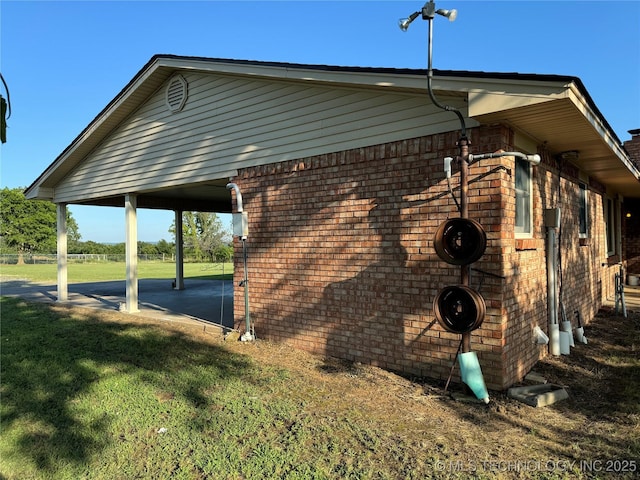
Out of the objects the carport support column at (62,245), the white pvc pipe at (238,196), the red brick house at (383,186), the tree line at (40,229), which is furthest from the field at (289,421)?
the tree line at (40,229)

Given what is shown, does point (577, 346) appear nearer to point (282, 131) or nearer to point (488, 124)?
point (488, 124)

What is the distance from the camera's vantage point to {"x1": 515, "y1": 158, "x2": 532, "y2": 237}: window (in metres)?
5.22

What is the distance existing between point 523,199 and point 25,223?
2431 inches

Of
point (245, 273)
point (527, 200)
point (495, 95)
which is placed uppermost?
point (495, 95)

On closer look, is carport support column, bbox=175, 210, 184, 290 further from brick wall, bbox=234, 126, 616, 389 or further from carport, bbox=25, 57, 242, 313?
brick wall, bbox=234, 126, 616, 389

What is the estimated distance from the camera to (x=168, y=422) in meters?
3.87

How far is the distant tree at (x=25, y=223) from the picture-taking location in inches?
1992

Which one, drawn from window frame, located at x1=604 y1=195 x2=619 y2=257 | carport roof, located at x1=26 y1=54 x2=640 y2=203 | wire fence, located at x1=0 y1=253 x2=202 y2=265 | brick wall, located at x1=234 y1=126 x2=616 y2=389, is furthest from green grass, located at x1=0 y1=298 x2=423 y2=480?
wire fence, located at x1=0 y1=253 x2=202 y2=265

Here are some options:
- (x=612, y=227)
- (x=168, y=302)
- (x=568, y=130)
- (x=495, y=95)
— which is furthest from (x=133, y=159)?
(x=612, y=227)

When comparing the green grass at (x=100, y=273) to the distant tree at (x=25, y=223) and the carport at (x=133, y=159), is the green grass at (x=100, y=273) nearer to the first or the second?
the carport at (x=133, y=159)

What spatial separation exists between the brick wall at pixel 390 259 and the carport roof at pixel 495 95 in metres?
0.44

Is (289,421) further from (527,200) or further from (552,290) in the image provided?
(552,290)

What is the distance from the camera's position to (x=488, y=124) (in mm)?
4508

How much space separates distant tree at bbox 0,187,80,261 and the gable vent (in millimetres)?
52474
